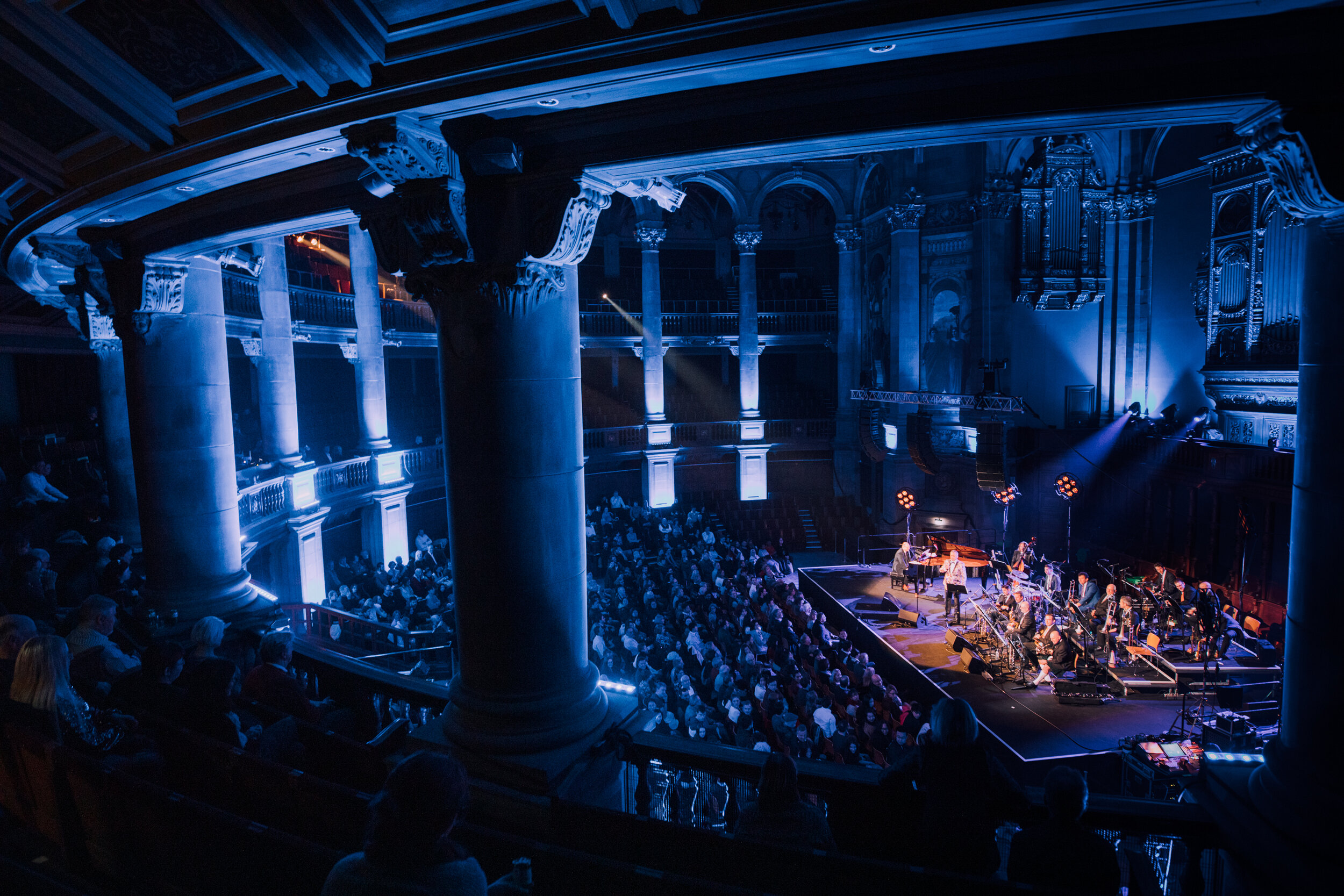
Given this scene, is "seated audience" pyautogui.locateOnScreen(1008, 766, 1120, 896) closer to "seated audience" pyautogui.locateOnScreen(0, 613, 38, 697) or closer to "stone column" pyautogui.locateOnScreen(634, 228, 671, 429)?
"seated audience" pyautogui.locateOnScreen(0, 613, 38, 697)

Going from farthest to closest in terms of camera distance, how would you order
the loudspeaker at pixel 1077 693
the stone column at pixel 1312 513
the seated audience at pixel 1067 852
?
the loudspeaker at pixel 1077 693
the stone column at pixel 1312 513
the seated audience at pixel 1067 852

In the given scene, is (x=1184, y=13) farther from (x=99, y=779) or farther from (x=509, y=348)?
(x=99, y=779)

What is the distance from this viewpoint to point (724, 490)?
26.2 m

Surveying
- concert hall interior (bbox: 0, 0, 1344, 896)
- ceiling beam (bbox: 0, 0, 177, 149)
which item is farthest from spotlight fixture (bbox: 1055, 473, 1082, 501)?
ceiling beam (bbox: 0, 0, 177, 149)

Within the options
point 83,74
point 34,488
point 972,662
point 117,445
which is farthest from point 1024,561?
point 34,488

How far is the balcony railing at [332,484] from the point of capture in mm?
12320

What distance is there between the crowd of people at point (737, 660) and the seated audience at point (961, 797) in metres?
1.94

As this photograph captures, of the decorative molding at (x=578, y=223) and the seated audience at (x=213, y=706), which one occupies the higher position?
the decorative molding at (x=578, y=223)

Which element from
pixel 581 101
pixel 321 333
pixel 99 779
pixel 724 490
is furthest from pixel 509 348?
pixel 724 490

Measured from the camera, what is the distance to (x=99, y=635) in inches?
205

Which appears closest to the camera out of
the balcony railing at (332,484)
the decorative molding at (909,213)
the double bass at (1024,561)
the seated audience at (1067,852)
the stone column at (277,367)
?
the seated audience at (1067,852)

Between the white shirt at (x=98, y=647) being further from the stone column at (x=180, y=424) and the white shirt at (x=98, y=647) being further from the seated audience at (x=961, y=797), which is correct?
the seated audience at (x=961, y=797)

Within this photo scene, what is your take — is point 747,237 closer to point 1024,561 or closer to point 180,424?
point 1024,561

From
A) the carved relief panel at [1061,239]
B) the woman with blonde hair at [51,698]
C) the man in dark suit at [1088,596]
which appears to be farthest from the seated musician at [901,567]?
the woman with blonde hair at [51,698]
